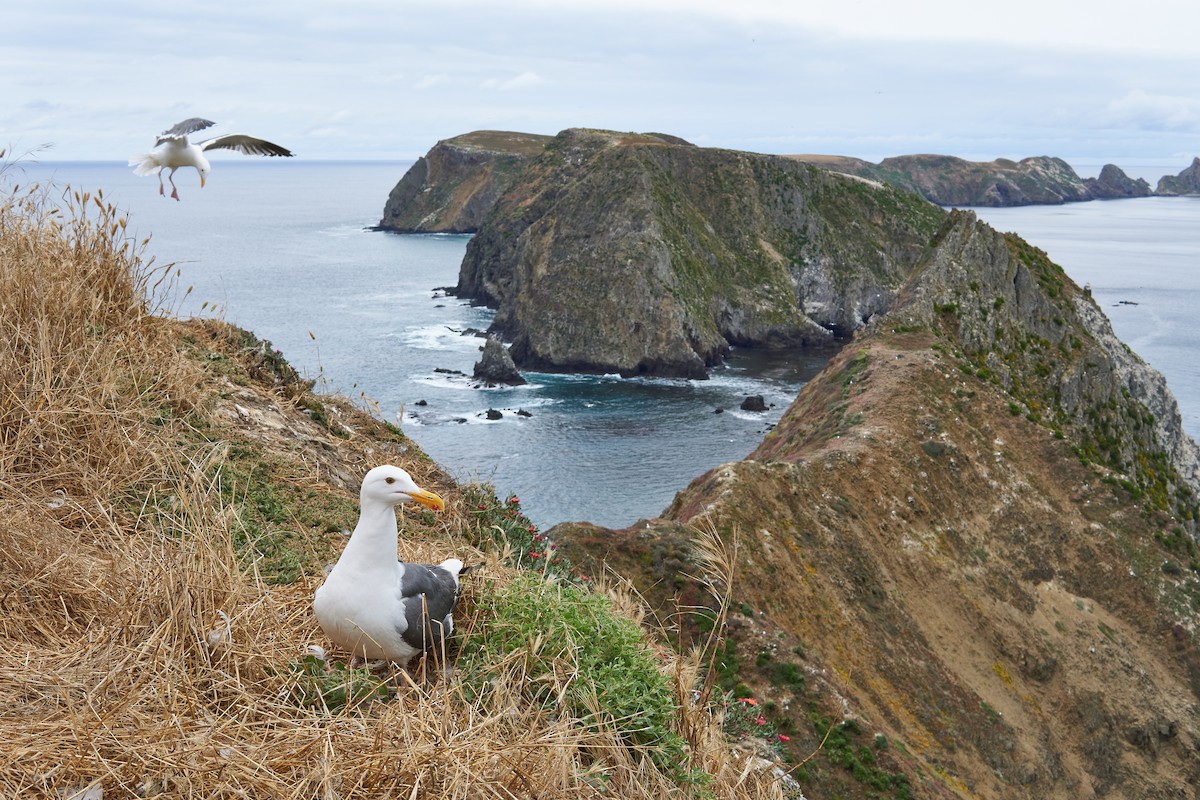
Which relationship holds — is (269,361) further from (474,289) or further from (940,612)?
(474,289)

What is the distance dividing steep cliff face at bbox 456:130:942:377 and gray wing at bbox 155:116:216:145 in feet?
276

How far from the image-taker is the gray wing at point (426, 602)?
251 inches

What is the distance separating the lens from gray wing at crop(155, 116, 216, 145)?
440 inches

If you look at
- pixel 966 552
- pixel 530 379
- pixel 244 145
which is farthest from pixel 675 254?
pixel 244 145

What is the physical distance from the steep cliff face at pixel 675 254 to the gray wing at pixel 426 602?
291 ft

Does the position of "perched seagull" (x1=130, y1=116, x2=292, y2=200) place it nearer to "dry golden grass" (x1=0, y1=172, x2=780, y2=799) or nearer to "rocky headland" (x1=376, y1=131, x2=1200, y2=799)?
"dry golden grass" (x1=0, y1=172, x2=780, y2=799)

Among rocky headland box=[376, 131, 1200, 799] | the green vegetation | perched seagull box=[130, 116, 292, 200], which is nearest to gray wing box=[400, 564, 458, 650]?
the green vegetation

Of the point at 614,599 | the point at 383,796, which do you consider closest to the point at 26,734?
the point at 383,796

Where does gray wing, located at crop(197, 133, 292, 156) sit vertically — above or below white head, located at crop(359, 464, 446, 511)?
above

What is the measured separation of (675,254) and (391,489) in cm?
10774

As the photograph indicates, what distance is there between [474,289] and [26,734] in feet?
419

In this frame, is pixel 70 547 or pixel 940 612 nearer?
pixel 70 547

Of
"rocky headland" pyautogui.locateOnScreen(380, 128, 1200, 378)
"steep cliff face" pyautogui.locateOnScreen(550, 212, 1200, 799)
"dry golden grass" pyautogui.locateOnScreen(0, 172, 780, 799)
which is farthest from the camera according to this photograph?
"rocky headland" pyautogui.locateOnScreen(380, 128, 1200, 378)

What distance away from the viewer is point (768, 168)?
132m
